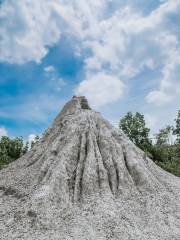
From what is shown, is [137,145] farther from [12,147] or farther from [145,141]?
[12,147]

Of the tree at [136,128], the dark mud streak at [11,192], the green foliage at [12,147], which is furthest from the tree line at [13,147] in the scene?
the dark mud streak at [11,192]

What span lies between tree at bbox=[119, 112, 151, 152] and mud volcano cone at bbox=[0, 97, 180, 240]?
22.6 meters

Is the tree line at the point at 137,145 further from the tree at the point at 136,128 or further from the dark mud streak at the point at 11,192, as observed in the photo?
the dark mud streak at the point at 11,192

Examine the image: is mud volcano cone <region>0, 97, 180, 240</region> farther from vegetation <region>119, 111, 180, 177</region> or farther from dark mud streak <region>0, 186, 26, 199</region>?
vegetation <region>119, 111, 180, 177</region>

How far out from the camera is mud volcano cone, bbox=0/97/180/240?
17.5 meters

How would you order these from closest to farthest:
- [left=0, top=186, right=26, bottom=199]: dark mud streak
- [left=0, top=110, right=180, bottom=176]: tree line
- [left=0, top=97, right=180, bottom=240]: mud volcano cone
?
[left=0, top=97, right=180, bottom=240]: mud volcano cone < [left=0, top=186, right=26, bottom=199]: dark mud streak < [left=0, top=110, right=180, bottom=176]: tree line

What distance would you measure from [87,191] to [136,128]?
1172 inches

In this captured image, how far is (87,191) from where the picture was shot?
65.7ft

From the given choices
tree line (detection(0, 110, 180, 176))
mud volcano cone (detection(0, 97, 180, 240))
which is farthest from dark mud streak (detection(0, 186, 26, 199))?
tree line (detection(0, 110, 180, 176))

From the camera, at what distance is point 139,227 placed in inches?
715

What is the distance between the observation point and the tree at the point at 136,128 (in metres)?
48.2

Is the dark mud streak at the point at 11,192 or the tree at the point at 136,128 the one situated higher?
the tree at the point at 136,128

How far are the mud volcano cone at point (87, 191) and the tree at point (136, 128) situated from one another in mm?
22624

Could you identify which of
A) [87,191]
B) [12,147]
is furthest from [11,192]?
[12,147]
